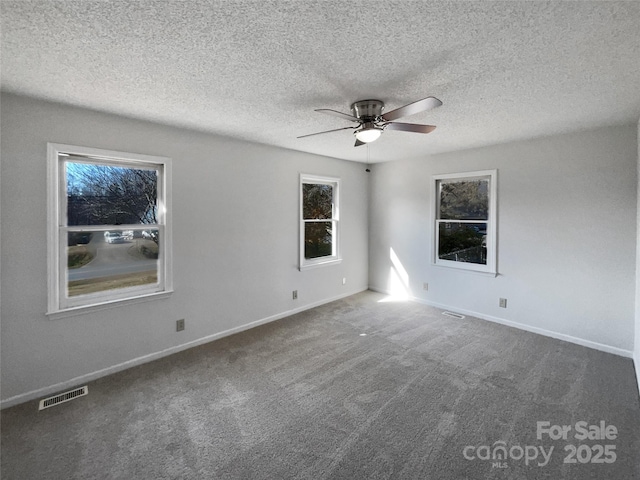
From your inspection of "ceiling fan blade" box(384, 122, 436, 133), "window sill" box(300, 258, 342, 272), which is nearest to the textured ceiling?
"ceiling fan blade" box(384, 122, 436, 133)

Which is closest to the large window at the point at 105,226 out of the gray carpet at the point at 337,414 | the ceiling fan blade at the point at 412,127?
the gray carpet at the point at 337,414

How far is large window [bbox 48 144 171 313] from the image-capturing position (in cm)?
264

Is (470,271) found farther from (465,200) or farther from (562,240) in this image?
(562,240)

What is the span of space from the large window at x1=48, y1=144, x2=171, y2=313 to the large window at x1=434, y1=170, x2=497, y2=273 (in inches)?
159

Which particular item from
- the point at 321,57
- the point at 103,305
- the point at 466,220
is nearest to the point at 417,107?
the point at 321,57

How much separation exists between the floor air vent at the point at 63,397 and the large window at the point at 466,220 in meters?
4.75

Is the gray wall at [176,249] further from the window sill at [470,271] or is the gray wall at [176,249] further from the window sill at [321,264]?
the window sill at [470,271]

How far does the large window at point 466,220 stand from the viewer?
4.27m

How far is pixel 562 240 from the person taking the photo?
3.64m

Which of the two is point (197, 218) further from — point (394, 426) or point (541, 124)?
point (541, 124)

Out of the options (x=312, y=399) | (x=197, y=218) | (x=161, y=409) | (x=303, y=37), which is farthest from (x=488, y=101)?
(x=161, y=409)

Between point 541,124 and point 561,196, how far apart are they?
1006mm

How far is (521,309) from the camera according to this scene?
4004mm

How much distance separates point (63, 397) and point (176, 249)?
1.58m
